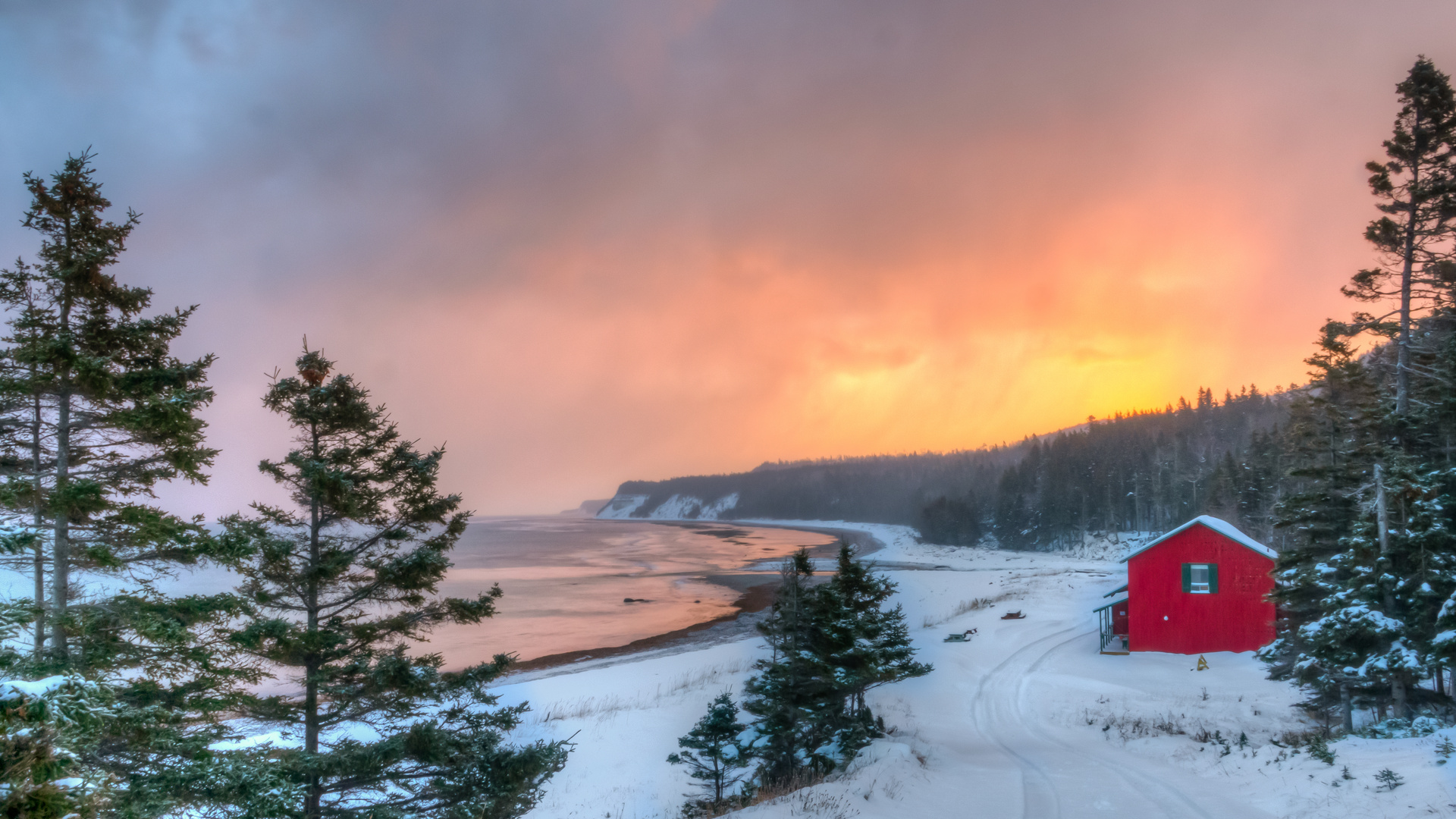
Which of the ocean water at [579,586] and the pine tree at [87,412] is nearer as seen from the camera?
the pine tree at [87,412]

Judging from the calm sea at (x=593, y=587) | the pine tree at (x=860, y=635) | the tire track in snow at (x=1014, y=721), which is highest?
the pine tree at (x=860, y=635)

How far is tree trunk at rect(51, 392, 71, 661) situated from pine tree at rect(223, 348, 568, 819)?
5.85 feet

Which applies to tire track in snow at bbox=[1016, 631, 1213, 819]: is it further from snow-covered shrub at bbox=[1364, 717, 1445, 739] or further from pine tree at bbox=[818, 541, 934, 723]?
snow-covered shrub at bbox=[1364, 717, 1445, 739]

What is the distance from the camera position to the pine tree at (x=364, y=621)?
27.7 ft

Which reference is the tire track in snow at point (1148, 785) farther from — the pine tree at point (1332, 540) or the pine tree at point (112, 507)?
the pine tree at point (112, 507)

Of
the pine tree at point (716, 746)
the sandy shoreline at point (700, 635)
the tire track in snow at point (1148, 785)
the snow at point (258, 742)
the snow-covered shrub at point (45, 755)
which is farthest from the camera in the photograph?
the sandy shoreline at point (700, 635)

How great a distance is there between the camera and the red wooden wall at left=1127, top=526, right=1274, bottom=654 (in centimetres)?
2573

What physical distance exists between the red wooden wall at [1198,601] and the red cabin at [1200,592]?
25 mm

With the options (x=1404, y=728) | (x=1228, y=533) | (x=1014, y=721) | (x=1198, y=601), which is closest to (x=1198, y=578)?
(x=1198, y=601)

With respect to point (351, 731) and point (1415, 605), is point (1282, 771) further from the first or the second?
point (351, 731)

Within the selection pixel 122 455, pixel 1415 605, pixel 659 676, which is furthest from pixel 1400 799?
pixel 659 676

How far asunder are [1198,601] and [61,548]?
33574mm

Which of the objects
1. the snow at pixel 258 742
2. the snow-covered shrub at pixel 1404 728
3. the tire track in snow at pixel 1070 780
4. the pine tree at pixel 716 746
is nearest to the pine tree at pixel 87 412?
→ the snow at pixel 258 742

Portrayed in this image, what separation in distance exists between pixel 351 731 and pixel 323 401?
1045cm
